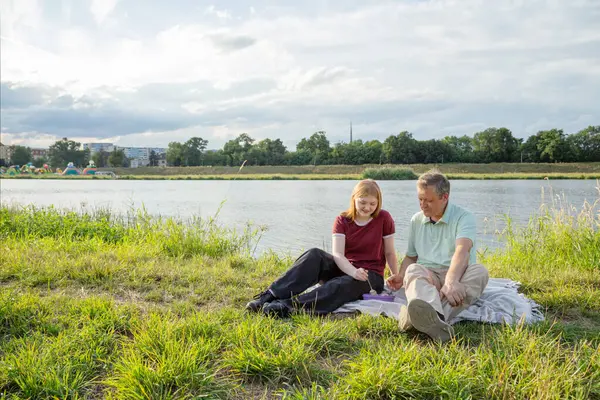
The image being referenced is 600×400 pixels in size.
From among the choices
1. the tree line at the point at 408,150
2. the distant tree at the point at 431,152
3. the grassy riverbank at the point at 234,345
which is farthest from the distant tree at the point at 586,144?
the grassy riverbank at the point at 234,345

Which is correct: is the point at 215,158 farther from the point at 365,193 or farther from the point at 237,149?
the point at 365,193

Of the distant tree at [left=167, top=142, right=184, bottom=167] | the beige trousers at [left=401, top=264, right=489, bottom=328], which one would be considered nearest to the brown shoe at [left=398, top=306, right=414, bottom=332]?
the beige trousers at [left=401, top=264, right=489, bottom=328]

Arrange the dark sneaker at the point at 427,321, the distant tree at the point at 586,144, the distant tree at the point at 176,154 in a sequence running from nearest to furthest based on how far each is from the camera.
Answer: the dark sneaker at the point at 427,321 → the distant tree at the point at 586,144 → the distant tree at the point at 176,154

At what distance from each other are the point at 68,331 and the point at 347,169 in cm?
4986

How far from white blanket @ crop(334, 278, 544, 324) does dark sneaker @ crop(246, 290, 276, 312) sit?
0.51 m

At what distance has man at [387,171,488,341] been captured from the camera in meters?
2.86

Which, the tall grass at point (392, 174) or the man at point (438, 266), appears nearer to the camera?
the man at point (438, 266)

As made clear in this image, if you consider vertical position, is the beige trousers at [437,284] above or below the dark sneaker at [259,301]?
above

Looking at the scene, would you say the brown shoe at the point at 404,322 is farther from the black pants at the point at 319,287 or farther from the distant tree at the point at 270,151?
the distant tree at the point at 270,151

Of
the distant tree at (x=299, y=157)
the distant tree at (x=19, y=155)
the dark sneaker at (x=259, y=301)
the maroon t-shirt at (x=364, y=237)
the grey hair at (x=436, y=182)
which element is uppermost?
the distant tree at (x=19, y=155)

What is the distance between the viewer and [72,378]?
2.36 meters

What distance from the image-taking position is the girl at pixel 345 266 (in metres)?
3.56

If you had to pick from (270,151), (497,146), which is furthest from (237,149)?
(497,146)

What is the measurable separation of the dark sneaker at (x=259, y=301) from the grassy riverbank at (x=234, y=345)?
98 millimetres
